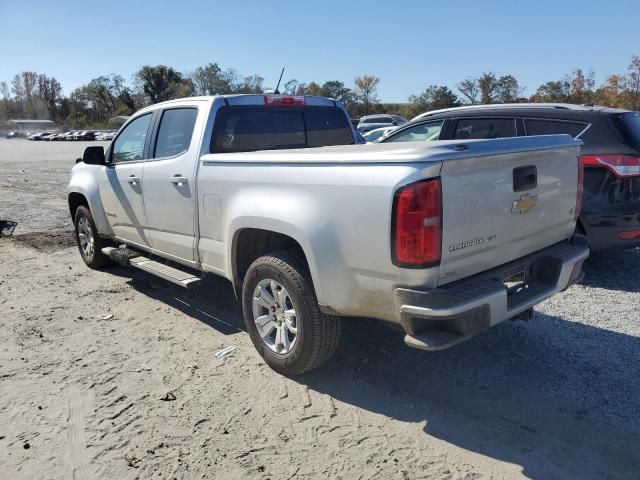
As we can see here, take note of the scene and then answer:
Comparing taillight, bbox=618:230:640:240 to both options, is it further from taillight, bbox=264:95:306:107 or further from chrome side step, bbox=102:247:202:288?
chrome side step, bbox=102:247:202:288

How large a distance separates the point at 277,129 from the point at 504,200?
97.9 inches

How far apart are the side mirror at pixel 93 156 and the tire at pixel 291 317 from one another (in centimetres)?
286

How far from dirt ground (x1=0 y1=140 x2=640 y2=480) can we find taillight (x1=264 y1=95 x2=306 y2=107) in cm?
199

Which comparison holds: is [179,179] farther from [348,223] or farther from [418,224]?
[418,224]

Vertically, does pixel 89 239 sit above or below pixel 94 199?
below

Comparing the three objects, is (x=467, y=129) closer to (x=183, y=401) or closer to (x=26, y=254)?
(x=183, y=401)

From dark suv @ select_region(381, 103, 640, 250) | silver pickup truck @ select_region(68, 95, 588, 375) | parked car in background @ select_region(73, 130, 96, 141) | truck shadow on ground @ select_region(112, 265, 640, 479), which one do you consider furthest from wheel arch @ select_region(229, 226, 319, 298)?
parked car in background @ select_region(73, 130, 96, 141)

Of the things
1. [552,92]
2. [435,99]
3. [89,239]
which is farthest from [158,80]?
[89,239]

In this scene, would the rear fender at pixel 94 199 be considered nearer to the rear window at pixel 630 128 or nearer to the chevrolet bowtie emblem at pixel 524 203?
the chevrolet bowtie emblem at pixel 524 203

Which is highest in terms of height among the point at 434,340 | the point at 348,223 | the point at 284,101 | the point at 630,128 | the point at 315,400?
the point at 284,101

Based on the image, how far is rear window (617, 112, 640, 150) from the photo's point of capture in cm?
523

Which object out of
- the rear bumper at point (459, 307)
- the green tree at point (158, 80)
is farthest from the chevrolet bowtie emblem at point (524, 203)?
the green tree at point (158, 80)

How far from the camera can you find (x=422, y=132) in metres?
6.95

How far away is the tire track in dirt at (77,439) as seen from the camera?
2.88 m
